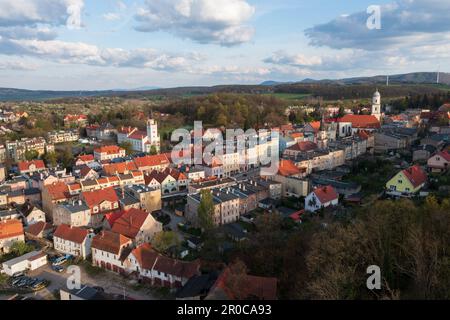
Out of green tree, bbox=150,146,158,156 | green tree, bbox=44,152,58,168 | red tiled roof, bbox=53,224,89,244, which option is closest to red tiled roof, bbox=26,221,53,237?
red tiled roof, bbox=53,224,89,244

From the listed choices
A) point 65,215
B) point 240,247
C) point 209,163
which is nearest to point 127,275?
point 240,247

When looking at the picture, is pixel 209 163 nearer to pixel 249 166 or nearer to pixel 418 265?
pixel 249 166

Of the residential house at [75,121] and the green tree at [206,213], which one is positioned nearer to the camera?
the green tree at [206,213]

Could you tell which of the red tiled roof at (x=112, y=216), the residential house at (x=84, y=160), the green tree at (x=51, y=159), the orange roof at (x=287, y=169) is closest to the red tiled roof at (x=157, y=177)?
the red tiled roof at (x=112, y=216)

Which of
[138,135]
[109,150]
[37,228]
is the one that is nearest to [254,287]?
[37,228]

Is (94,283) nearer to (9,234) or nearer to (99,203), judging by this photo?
(9,234)

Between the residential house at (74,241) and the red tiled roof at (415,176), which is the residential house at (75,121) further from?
the red tiled roof at (415,176)
